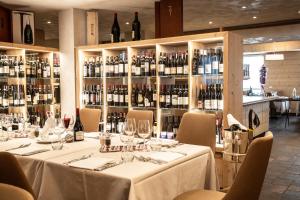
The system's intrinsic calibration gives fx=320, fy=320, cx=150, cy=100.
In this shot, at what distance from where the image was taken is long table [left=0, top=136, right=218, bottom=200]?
178 centimetres

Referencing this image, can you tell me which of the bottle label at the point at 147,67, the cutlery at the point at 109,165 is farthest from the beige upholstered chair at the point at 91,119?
the cutlery at the point at 109,165

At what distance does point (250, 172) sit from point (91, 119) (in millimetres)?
2566

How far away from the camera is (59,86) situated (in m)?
5.71

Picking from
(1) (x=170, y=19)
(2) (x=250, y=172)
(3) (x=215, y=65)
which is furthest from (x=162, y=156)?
(1) (x=170, y=19)

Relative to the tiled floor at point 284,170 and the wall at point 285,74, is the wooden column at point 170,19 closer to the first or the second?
the tiled floor at point 284,170

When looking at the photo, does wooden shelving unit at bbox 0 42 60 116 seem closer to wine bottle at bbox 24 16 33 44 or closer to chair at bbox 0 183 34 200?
wine bottle at bbox 24 16 33 44

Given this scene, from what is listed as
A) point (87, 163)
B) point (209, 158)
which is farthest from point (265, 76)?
point (87, 163)

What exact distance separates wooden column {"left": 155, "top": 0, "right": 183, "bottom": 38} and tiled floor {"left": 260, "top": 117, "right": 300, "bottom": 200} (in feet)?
8.19

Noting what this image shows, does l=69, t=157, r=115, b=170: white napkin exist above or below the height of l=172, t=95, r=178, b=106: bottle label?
below

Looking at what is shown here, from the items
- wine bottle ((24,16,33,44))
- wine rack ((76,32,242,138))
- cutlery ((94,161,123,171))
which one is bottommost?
cutlery ((94,161,123,171))

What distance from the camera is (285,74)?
12.4 metres

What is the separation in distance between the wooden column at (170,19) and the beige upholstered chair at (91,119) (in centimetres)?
170

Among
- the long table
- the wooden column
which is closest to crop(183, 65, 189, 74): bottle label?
the wooden column

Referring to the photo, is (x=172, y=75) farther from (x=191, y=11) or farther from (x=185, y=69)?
(x=191, y=11)
